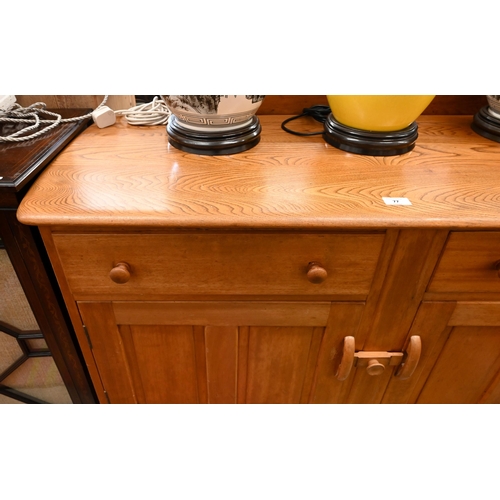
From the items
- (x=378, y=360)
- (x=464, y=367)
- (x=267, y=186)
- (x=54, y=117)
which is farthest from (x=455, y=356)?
(x=54, y=117)

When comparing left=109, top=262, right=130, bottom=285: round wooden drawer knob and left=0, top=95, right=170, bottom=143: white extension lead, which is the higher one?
left=0, top=95, right=170, bottom=143: white extension lead

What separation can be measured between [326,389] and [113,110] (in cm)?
83

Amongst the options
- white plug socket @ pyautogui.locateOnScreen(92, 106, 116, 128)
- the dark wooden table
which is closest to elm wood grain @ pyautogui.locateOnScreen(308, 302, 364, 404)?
the dark wooden table

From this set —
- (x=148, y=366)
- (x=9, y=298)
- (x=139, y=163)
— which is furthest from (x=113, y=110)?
(x=148, y=366)

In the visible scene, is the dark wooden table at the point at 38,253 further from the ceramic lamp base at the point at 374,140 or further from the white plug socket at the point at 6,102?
the ceramic lamp base at the point at 374,140

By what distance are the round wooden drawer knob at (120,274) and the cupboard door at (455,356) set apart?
0.54 metres

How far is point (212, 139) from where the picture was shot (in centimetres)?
71

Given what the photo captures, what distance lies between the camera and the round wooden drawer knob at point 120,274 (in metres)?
0.59

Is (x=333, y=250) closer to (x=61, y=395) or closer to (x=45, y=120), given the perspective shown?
(x=45, y=120)

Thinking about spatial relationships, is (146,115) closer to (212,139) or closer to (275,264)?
(212,139)

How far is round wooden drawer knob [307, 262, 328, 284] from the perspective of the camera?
1.94 feet

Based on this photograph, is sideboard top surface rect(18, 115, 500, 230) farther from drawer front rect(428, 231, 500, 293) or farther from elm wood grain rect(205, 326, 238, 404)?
elm wood grain rect(205, 326, 238, 404)

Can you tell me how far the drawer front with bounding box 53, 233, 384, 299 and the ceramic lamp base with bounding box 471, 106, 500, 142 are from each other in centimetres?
43

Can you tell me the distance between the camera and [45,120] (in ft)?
2.55
